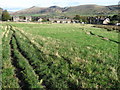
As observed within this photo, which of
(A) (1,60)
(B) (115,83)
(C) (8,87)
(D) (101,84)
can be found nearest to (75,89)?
(D) (101,84)

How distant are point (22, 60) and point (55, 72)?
12.8 feet

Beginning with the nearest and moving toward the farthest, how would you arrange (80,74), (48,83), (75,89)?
1. (75,89)
2. (48,83)
3. (80,74)

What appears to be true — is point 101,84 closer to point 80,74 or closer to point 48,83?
point 80,74

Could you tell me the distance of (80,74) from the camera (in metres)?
10.0

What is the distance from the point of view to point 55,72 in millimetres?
10508

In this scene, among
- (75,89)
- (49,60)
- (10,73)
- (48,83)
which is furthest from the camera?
(49,60)

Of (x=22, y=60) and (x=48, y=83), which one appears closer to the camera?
(x=48, y=83)

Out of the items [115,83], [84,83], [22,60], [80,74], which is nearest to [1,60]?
[22,60]

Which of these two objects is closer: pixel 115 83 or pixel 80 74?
pixel 115 83

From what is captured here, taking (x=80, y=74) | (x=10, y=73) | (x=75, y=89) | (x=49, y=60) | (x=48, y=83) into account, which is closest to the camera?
(x=75, y=89)

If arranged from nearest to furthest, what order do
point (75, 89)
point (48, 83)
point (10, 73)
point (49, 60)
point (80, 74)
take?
point (75, 89), point (48, 83), point (80, 74), point (10, 73), point (49, 60)

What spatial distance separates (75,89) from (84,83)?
591 mm

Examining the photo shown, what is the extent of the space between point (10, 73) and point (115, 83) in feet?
21.4

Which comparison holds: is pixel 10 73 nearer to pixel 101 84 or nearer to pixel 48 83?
pixel 48 83
